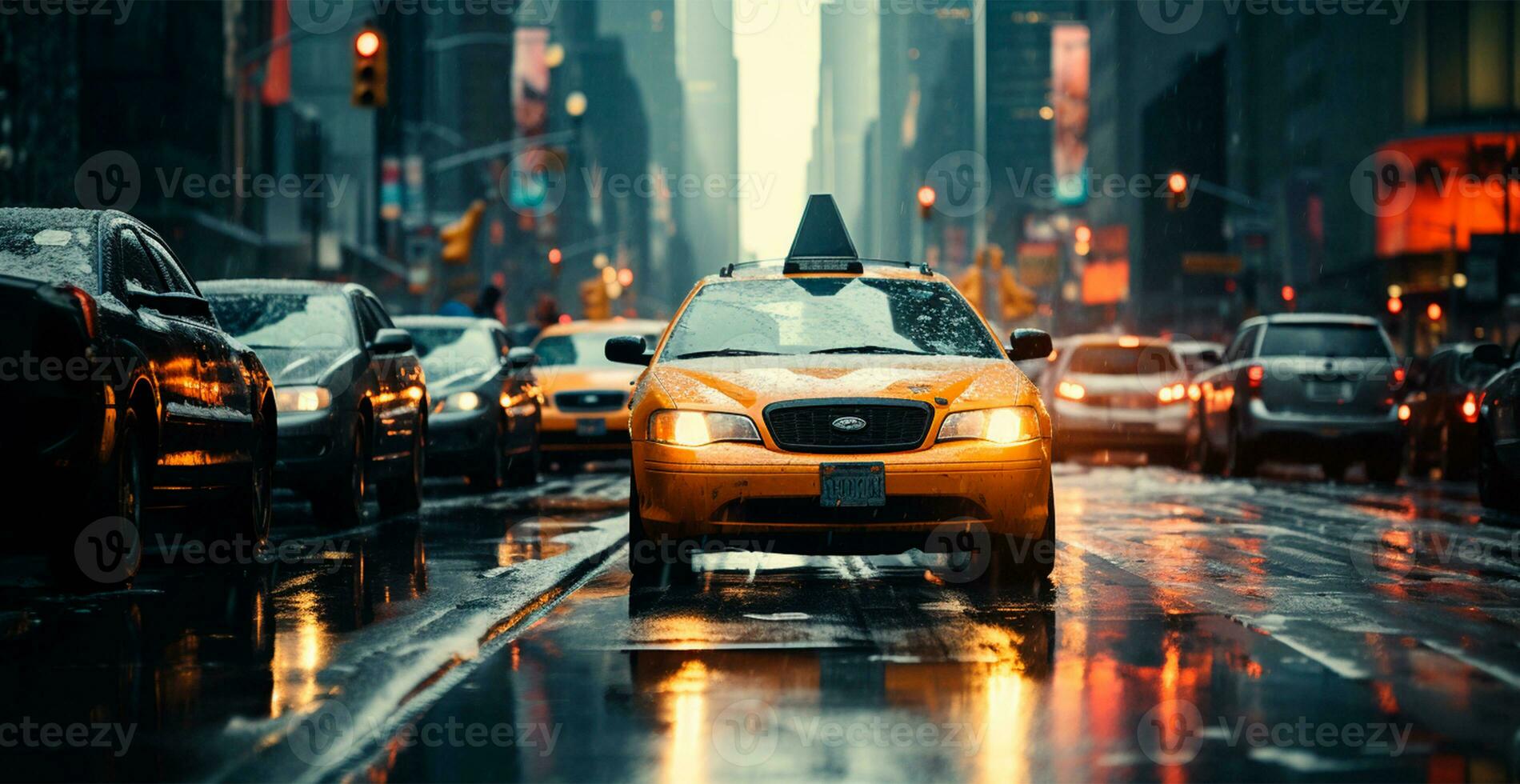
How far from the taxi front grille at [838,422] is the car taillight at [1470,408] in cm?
1469

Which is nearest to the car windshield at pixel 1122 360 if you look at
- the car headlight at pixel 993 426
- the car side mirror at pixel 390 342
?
the car side mirror at pixel 390 342

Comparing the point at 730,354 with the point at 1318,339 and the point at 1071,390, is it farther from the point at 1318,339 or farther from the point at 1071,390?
the point at 1071,390

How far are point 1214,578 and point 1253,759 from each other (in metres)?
4.72

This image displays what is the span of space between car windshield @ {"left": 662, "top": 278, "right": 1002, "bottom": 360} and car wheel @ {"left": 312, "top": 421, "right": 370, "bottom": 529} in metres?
3.41

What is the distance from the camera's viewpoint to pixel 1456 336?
234 feet

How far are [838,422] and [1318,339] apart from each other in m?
13.1

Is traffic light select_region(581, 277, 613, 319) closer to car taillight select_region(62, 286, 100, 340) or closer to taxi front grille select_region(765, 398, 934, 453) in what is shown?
taxi front grille select_region(765, 398, 934, 453)

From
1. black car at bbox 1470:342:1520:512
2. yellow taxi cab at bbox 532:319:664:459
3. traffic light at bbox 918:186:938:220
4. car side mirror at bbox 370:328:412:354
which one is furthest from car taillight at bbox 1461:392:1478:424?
traffic light at bbox 918:186:938:220

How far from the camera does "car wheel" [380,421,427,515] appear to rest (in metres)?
15.3

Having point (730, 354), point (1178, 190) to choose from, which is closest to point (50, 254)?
point (730, 354)

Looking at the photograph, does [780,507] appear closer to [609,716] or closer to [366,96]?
[609,716]

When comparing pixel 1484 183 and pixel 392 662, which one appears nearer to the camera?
pixel 392 662

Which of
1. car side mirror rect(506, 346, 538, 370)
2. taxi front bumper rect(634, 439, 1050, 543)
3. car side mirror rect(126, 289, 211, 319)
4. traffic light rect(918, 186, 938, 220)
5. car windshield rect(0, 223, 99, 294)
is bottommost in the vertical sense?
taxi front bumper rect(634, 439, 1050, 543)

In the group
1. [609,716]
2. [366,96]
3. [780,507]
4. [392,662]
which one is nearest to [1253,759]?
[609,716]
